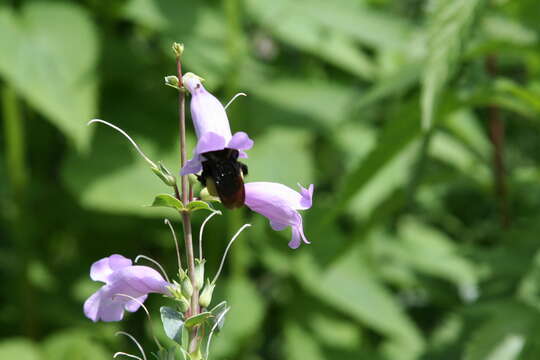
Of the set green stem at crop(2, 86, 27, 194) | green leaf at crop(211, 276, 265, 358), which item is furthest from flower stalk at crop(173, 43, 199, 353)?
green stem at crop(2, 86, 27, 194)

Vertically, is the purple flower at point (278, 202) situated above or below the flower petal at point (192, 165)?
above

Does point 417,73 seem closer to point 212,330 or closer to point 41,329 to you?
point 212,330

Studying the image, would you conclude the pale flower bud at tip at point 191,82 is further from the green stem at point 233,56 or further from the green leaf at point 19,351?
the green leaf at point 19,351

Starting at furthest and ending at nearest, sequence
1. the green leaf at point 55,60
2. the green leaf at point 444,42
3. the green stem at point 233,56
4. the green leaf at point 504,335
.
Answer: the green stem at point 233,56 → the green leaf at point 55,60 → the green leaf at point 504,335 → the green leaf at point 444,42

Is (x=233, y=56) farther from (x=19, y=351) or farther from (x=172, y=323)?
(x=172, y=323)

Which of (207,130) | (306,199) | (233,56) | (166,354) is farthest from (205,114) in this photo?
(233,56)

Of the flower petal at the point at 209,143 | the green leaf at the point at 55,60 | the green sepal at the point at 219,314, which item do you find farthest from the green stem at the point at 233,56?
the flower petal at the point at 209,143

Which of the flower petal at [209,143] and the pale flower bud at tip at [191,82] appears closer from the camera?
the flower petal at [209,143]
